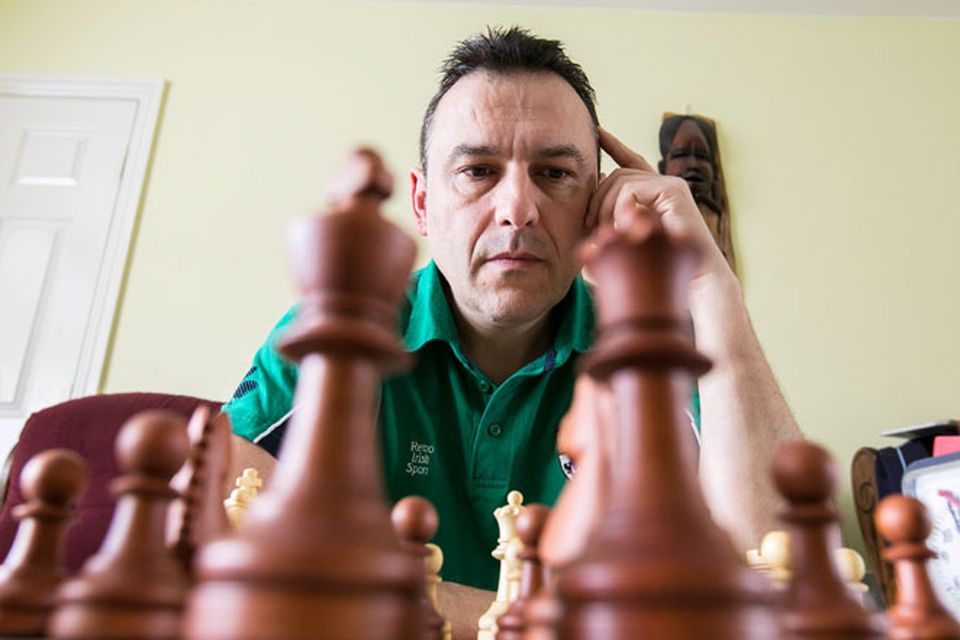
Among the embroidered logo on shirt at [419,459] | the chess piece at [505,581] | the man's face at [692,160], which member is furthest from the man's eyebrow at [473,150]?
the man's face at [692,160]

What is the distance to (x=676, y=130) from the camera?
2.29 meters

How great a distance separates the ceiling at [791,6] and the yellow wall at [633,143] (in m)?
0.03

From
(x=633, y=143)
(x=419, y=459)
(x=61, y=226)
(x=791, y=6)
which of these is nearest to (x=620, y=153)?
(x=419, y=459)

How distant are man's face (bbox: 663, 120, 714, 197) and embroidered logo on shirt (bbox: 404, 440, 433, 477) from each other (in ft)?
4.53

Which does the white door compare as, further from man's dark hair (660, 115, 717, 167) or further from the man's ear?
man's dark hair (660, 115, 717, 167)

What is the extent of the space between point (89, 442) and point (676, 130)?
1.71m

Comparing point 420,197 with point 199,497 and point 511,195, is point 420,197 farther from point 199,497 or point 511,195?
point 199,497

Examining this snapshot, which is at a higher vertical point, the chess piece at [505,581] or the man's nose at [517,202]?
the man's nose at [517,202]

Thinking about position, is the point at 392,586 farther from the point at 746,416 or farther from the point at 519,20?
the point at 519,20

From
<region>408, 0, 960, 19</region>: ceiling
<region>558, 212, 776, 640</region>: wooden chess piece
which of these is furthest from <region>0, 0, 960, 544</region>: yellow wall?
<region>558, 212, 776, 640</region>: wooden chess piece

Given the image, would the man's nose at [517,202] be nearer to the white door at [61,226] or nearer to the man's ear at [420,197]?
the man's ear at [420,197]

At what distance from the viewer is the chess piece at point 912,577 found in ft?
0.88

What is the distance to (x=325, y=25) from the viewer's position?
2.53 metres

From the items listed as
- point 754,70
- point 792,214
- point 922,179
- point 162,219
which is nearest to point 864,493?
point 792,214
